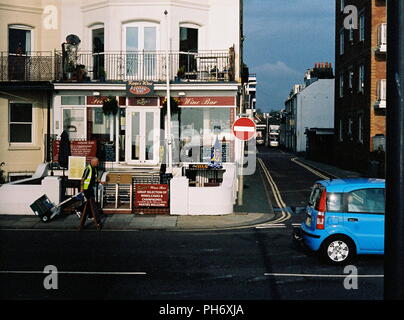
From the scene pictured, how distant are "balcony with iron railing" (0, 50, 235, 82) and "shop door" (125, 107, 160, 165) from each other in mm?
1589

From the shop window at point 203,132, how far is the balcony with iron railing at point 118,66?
1487 millimetres

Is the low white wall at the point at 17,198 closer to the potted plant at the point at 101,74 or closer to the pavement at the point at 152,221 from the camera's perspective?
the pavement at the point at 152,221

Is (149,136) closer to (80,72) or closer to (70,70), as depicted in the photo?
(80,72)

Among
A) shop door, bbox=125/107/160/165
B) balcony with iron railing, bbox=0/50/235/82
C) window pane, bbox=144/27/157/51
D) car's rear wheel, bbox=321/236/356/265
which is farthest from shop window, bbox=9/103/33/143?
car's rear wheel, bbox=321/236/356/265

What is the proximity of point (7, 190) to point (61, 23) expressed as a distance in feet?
35.3

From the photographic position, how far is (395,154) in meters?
2.36

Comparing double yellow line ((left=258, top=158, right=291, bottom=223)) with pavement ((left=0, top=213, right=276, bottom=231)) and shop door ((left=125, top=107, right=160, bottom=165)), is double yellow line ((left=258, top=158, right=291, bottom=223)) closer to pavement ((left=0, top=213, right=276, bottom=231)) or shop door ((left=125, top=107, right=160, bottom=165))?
pavement ((left=0, top=213, right=276, bottom=231))

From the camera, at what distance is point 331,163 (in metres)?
43.9

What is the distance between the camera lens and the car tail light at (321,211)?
33.0 feet

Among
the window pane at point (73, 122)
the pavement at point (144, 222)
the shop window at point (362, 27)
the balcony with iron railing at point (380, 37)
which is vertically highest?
the shop window at point (362, 27)

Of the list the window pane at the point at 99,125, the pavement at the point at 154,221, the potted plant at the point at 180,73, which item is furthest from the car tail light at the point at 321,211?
the window pane at the point at 99,125
